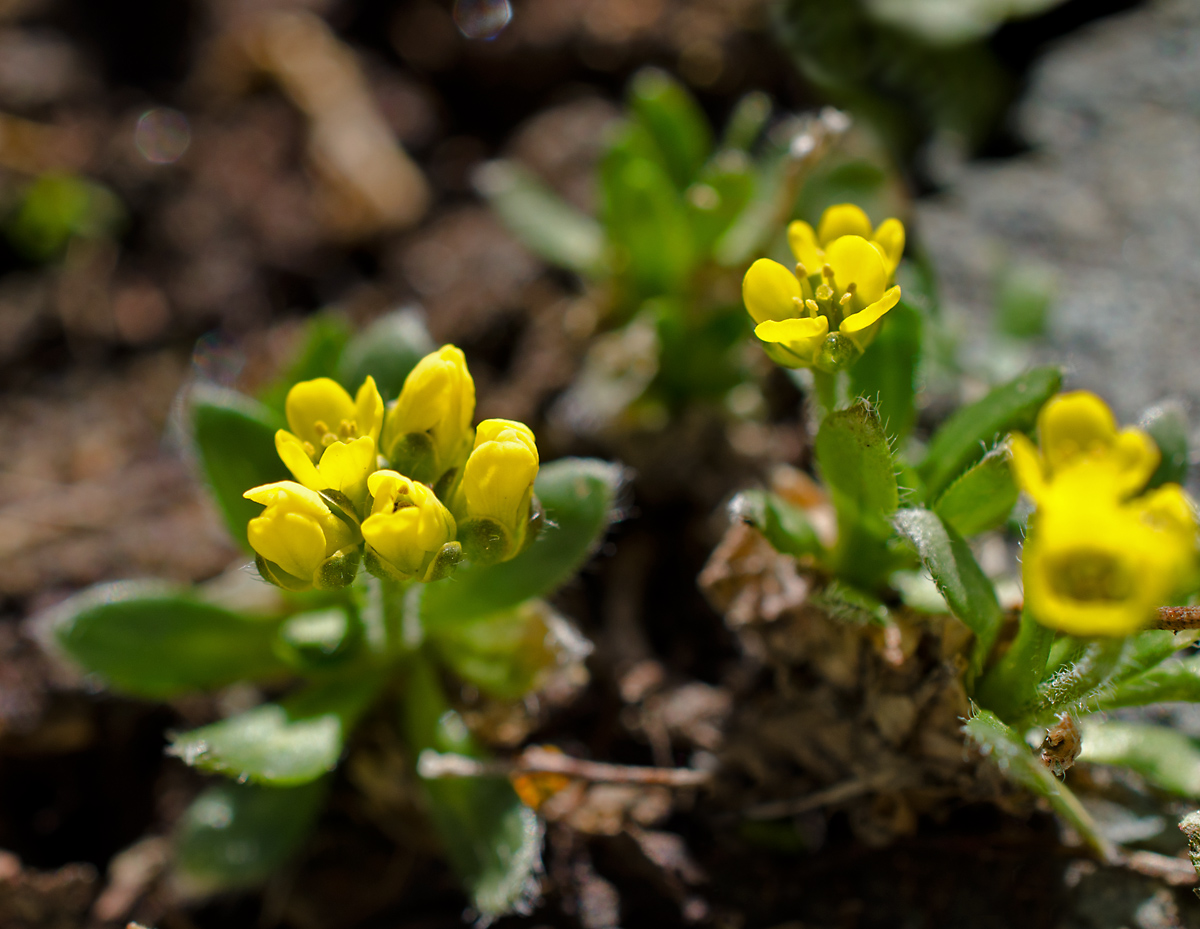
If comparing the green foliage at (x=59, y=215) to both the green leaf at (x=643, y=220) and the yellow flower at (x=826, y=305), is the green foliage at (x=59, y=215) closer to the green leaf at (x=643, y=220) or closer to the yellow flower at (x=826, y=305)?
the green leaf at (x=643, y=220)

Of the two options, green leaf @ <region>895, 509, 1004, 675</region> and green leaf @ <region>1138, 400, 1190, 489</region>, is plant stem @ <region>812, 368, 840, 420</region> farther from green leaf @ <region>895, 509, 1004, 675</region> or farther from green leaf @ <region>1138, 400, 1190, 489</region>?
green leaf @ <region>1138, 400, 1190, 489</region>

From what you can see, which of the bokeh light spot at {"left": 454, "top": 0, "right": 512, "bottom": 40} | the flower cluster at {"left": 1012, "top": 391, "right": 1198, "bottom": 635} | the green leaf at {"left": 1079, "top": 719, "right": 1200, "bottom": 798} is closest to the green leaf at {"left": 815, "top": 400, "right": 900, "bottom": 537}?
the flower cluster at {"left": 1012, "top": 391, "right": 1198, "bottom": 635}

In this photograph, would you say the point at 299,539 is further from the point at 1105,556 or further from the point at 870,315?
the point at 1105,556

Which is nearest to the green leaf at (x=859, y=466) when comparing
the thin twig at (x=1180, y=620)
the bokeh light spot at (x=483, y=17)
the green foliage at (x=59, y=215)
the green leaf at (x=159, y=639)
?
the thin twig at (x=1180, y=620)

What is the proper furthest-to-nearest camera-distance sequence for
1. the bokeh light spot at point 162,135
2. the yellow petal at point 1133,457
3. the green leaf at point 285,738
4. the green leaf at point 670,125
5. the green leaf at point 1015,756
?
the bokeh light spot at point 162,135 → the green leaf at point 670,125 → the green leaf at point 285,738 → the green leaf at point 1015,756 → the yellow petal at point 1133,457

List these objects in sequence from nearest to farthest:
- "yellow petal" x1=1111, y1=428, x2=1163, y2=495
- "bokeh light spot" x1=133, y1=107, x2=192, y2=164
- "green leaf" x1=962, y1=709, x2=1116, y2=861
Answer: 1. "yellow petal" x1=1111, y1=428, x2=1163, y2=495
2. "green leaf" x1=962, y1=709, x2=1116, y2=861
3. "bokeh light spot" x1=133, y1=107, x2=192, y2=164

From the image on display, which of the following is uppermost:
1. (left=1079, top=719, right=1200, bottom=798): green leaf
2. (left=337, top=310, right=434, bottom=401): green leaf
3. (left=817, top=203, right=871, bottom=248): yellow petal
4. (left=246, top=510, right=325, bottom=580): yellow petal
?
(left=817, top=203, right=871, bottom=248): yellow petal

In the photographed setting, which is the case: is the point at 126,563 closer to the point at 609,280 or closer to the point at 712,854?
the point at 609,280
